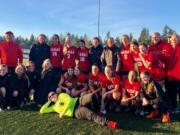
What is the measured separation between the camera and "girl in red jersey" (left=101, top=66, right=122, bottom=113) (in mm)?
9836

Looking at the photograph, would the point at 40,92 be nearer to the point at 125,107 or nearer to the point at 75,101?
the point at 75,101

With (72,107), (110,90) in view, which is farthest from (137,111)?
(72,107)

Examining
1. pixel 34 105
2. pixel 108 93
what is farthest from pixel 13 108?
pixel 108 93

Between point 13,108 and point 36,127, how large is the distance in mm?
2351

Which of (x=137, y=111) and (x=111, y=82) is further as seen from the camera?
(x=111, y=82)

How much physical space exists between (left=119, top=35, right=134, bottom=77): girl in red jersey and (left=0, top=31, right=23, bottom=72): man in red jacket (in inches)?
158

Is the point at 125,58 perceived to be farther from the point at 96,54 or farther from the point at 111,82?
the point at 96,54

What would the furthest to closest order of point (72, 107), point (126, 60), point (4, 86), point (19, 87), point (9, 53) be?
point (9, 53) → point (19, 87) → point (4, 86) → point (126, 60) → point (72, 107)

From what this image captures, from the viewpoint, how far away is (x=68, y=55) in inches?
459

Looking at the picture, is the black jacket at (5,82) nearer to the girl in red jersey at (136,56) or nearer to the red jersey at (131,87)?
the red jersey at (131,87)

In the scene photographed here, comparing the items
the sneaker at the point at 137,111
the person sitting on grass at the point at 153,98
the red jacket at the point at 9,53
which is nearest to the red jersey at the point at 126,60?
the person sitting on grass at the point at 153,98

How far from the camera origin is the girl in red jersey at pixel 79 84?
34.6 ft

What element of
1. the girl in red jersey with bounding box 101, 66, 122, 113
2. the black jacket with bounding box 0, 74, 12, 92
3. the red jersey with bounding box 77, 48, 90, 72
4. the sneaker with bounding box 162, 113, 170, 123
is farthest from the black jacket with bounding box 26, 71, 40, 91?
the sneaker with bounding box 162, 113, 170, 123

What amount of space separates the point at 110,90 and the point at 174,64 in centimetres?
213
